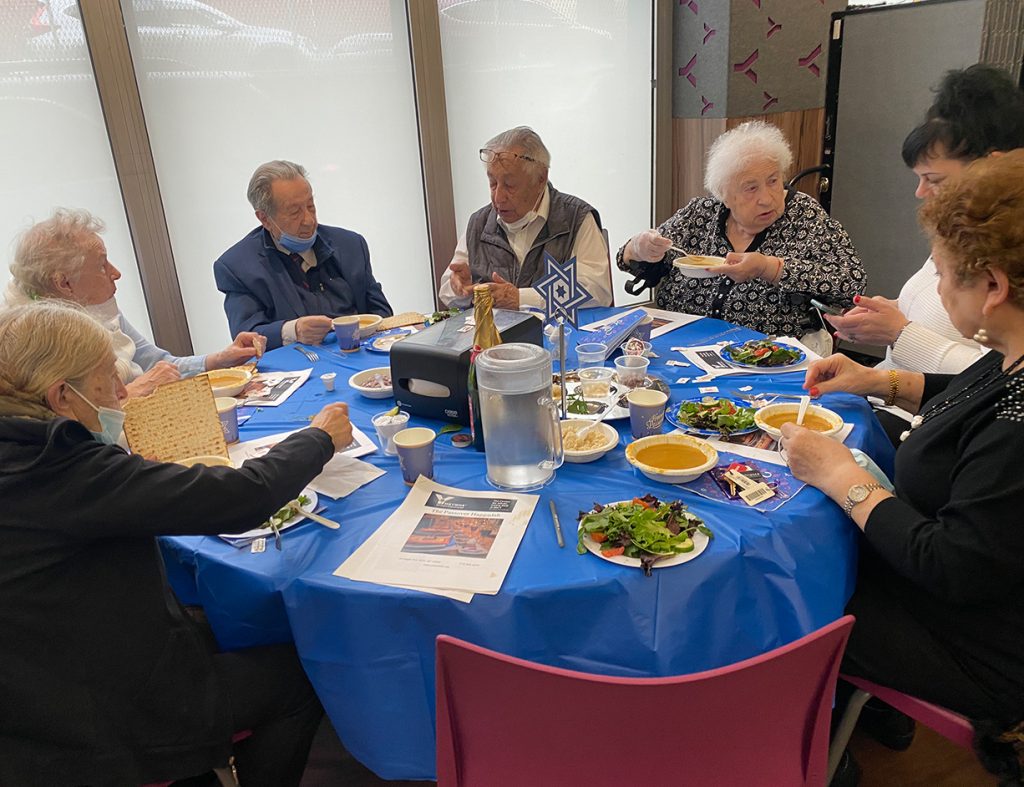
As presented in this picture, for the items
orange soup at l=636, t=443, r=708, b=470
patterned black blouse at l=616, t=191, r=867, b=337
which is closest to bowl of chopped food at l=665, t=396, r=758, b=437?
orange soup at l=636, t=443, r=708, b=470

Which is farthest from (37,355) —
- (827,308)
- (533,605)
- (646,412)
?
(827,308)

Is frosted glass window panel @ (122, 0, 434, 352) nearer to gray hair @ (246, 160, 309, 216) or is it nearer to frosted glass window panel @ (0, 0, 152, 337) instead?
frosted glass window panel @ (0, 0, 152, 337)

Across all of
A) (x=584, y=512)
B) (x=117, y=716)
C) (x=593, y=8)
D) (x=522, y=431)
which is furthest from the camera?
(x=593, y=8)

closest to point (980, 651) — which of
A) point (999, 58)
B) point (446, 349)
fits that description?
point (446, 349)

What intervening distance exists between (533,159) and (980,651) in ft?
7.44

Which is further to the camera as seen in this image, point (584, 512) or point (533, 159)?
point (533, 159)

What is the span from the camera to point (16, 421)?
3.58ft

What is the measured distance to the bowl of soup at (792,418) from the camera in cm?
154

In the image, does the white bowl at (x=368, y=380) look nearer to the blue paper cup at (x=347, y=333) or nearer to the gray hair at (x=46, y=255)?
the blue paper cup at (x=347, y=333)

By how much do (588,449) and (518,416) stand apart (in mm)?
193

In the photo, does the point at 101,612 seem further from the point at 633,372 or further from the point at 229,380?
the point at 633,372

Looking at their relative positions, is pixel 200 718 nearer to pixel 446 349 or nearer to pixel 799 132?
pixel 446 349

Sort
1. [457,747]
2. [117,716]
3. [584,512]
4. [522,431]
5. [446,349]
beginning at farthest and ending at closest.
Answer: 1. [446,349]
2. [522,431]
3. [584,512]
4. [117,716]
5. [457,747]

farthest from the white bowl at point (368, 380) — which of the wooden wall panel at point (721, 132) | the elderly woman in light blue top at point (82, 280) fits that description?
the wooden wall panel at point (721, 132)
